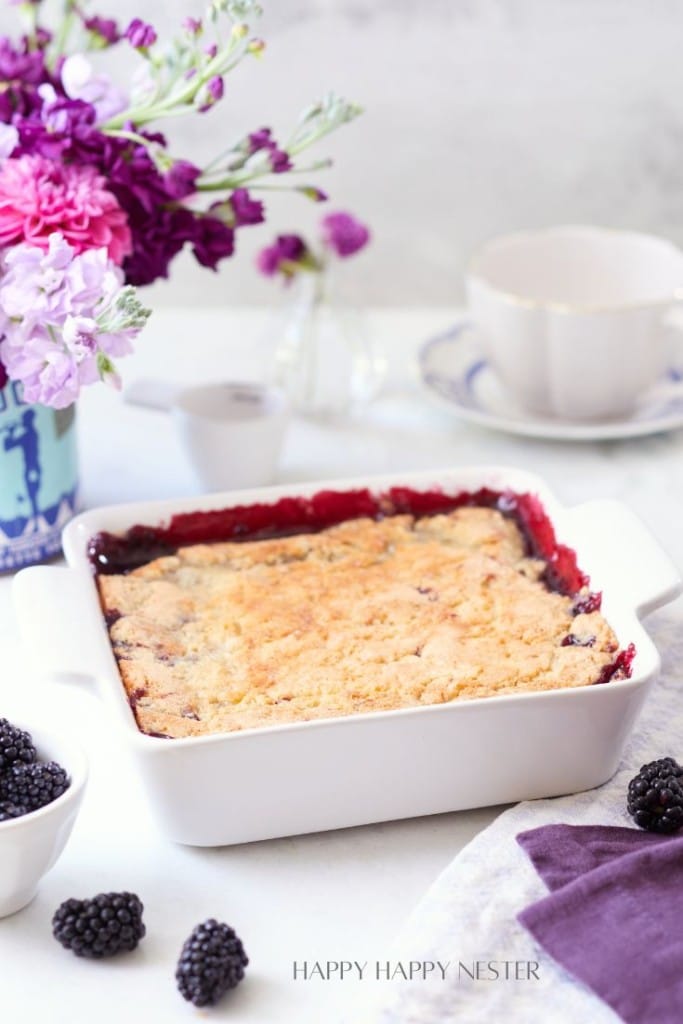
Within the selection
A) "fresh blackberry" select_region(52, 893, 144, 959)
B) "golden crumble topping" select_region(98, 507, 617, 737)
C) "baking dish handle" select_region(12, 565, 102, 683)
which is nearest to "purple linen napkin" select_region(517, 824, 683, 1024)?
"golden crumble topping" select_region(98, 507, 617, 737)

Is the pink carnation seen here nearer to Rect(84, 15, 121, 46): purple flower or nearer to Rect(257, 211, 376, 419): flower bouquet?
Rect(84, 15, 121, 46): purple flower

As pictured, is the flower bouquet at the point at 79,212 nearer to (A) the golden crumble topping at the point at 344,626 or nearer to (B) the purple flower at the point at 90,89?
(B) the purple flower at the point at 90,89

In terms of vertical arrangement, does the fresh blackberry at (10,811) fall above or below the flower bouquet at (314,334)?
above

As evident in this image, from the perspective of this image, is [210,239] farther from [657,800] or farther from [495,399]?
[657,800]

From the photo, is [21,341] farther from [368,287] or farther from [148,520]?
[368,287]

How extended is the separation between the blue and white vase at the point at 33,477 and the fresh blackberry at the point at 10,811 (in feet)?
1.62

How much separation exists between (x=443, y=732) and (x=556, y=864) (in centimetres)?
13

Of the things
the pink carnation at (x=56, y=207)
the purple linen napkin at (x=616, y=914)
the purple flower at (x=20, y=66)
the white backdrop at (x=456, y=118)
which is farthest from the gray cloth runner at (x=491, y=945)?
the white backdrop at (x=456, y=118)

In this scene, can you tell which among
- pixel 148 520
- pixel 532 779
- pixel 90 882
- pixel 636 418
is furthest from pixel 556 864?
pixel 636 418

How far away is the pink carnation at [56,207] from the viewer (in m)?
1.28

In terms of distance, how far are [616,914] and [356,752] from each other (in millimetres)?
229

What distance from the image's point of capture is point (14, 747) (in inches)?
41.3

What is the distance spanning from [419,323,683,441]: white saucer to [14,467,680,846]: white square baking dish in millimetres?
573

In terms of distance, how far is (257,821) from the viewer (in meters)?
1.10
